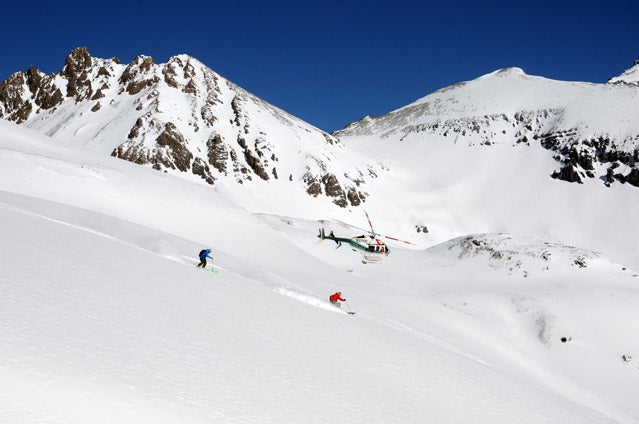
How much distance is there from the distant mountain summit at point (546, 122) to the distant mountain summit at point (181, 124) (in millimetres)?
41344

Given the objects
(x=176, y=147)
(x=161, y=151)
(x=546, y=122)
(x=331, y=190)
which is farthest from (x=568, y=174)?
(x=161, y=151)

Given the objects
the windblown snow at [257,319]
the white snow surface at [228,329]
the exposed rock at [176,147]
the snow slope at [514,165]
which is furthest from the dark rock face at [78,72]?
the white snow surface at [228,329]

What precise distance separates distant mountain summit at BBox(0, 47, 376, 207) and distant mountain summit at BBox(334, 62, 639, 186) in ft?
136

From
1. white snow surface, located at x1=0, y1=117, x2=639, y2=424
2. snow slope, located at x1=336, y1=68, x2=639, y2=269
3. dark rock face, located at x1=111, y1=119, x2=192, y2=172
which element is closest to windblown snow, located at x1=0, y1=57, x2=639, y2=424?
white snow surface, located at x1=0, y1=117, x2=639, y2=424

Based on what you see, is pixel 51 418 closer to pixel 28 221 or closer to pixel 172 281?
pixel 172 281

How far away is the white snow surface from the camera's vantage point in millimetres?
6188

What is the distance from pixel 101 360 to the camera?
21.2 feet

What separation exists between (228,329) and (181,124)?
120 meters

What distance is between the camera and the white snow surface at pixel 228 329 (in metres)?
6.19

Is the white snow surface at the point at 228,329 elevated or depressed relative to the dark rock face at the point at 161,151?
depressed

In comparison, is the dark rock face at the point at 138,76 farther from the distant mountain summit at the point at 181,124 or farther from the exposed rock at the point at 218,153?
the exposed rock at the point at 218,153

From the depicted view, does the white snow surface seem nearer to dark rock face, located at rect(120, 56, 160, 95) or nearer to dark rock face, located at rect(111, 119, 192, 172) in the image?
dark rock face, located at rect(111, 119, 192, 172)

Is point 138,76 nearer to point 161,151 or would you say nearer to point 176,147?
point 176,147

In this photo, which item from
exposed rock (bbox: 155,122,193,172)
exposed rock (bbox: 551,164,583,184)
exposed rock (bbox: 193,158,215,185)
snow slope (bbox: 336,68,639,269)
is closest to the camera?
exposed rock (bbox: 155,122,193,172)
